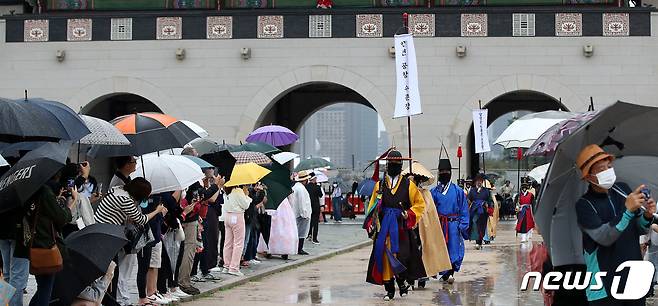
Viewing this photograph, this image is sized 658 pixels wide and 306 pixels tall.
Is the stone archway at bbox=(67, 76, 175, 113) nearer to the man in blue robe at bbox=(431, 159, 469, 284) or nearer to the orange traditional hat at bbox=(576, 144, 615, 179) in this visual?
the man in blue robe at bbox=(431, 159, 469, 284)

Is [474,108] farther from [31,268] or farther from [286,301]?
[31,268]

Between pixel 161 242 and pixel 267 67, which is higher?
pixel 267 67

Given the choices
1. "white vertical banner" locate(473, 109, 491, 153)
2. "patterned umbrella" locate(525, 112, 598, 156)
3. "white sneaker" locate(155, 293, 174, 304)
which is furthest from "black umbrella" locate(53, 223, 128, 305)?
"white vertical banner" locate(473, 109, 491, 153)

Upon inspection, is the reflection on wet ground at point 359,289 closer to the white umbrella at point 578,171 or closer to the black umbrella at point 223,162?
the black umbrella at point 223,162

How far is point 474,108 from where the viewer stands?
2720 cm

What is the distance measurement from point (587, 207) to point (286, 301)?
569 cm

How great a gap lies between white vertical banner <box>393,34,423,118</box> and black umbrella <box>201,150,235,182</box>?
11.8ft

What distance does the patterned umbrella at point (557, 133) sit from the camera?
254 inches

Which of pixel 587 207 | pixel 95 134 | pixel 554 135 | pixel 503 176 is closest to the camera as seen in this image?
pixel 587 207

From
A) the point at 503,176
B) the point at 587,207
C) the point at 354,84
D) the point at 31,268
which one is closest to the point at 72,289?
the point at 31,268

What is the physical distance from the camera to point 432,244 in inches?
495

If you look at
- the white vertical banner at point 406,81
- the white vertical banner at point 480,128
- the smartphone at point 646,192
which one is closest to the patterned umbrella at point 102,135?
the smartphone at point 646,192

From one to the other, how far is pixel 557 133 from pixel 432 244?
548 centimetres

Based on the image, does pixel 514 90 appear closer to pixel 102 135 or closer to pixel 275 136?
pixel 275 136
